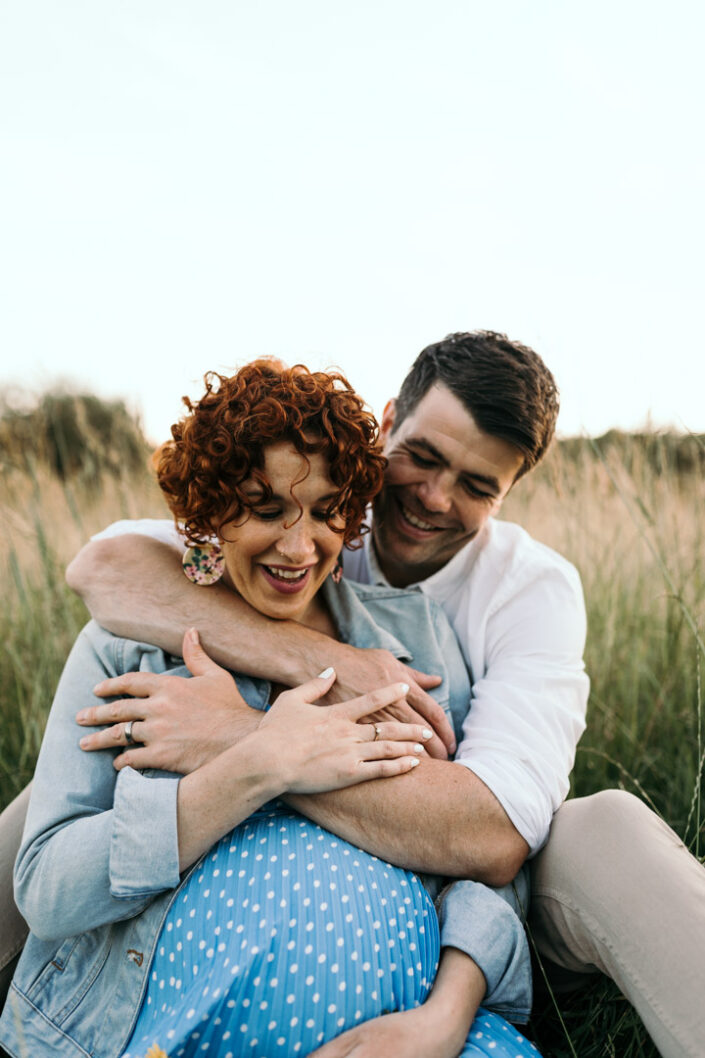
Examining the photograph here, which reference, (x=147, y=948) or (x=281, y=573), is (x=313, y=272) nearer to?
(x=281, y=573)

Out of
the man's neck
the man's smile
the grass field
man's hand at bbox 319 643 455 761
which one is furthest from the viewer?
the grass field

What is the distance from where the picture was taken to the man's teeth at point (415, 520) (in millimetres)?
2510

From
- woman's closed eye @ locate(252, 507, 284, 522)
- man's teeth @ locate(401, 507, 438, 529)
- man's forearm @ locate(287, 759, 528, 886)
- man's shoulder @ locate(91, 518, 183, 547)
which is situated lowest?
man's forearm @ locate(287, 759, 528, 886)

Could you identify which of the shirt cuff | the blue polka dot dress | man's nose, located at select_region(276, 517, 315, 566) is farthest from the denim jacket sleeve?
man's nose, located at select_region(276, 517, 315, 566)

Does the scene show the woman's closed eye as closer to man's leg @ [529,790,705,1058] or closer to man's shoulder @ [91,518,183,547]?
man's shoulder @ [91,518,183,547]

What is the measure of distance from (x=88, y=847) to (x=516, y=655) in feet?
3.93

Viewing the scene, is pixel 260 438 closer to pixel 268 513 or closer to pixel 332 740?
pixel 268 513

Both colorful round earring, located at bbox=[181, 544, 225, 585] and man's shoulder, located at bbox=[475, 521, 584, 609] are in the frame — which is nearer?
colorful round earring, located at bbox=[181, 544, 225, 585]

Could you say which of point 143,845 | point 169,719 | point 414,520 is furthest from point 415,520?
point 143,845

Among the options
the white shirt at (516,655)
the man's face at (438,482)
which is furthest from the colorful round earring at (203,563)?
the man's face at (438,482)

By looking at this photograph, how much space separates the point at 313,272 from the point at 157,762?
4.13m

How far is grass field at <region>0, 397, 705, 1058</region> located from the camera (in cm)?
319

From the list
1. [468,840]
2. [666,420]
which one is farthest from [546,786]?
[666,420]

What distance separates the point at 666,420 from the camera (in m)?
3.18
